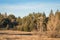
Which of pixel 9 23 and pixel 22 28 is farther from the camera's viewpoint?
pixel 9 23

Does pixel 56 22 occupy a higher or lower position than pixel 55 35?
higher

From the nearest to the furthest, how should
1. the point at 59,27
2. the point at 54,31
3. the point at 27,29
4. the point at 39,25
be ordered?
1. the point at 54,31
2. the point at 59,27
3. the point at 39,25
4. the point at 27,29

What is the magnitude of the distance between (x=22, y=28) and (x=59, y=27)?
83.2 feet

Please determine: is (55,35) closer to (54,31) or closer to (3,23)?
(54,31)

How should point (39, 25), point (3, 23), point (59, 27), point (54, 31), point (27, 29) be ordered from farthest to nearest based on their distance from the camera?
1. point (3, 23)
2. point (27, 29)
3. point (39, 25)
4. point (59, 27)
5. point (54, 31)

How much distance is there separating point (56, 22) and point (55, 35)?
8.65ft

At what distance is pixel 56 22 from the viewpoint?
133 feet

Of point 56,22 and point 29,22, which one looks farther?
point 29,22

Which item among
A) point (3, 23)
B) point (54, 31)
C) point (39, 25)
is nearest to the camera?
point (54, 31)

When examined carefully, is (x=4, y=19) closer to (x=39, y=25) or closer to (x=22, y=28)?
(x=22, y=28)

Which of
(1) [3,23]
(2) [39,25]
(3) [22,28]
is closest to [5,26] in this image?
(1) [3,23]

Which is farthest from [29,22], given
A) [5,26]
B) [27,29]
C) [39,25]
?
[39,25]

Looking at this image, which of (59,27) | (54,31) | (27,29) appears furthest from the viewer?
(27,29)

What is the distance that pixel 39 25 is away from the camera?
47.6 meters
